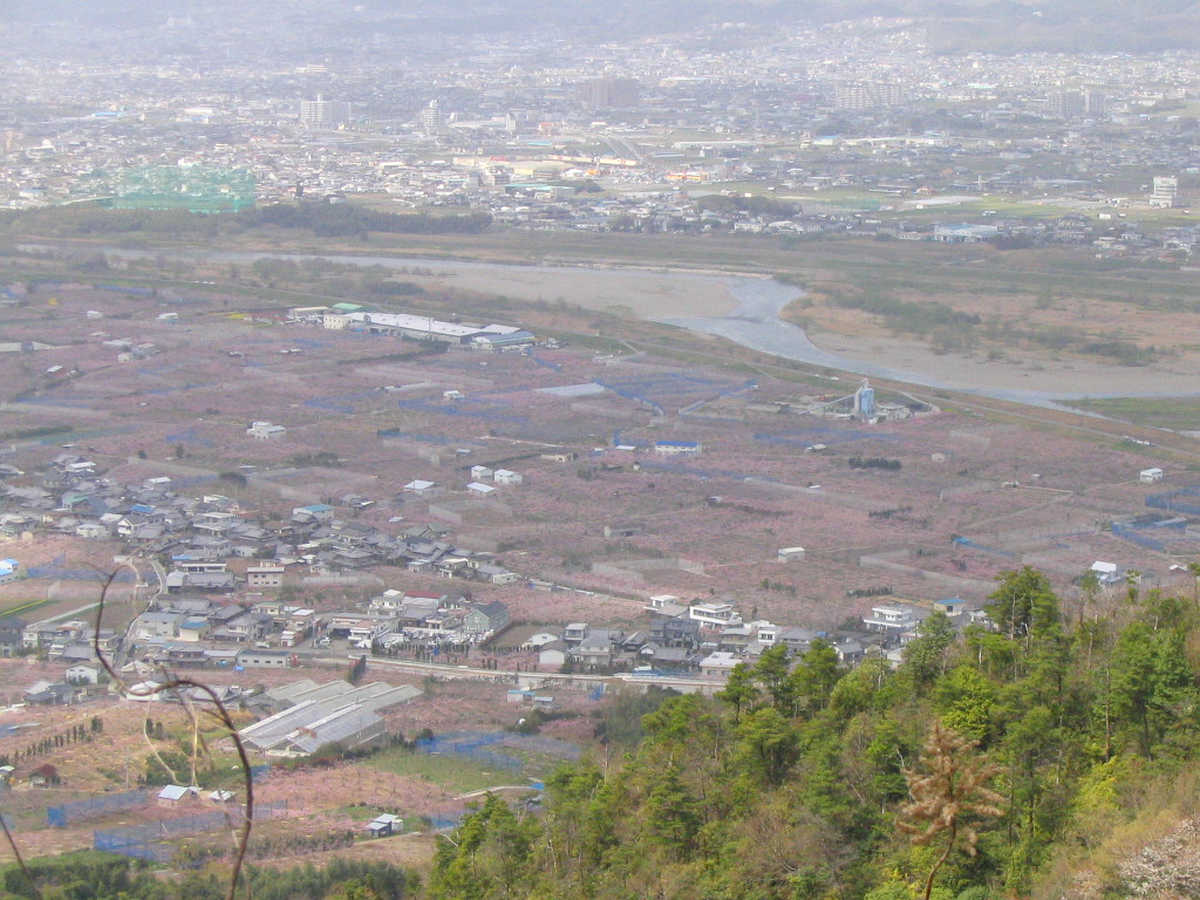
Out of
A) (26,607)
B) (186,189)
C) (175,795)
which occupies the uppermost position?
(186,189)

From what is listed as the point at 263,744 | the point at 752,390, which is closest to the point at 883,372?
the point at 752,390

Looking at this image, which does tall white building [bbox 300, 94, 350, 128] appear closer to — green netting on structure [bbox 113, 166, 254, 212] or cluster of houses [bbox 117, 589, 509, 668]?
green netting on structure [bbox 113, 166, 254, 212]

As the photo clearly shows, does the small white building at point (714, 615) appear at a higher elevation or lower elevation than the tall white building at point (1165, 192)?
lower

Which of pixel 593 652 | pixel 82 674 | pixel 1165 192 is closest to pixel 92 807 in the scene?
pixel 82 674

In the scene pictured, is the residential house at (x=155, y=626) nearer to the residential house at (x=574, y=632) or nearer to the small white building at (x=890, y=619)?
the residential house at (x=574, y=632)

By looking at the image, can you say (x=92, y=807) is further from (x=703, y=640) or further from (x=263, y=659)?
(x=703, y=640)

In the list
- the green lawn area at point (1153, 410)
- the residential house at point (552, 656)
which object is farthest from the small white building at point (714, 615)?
the green lawn area at point (1153, 410)

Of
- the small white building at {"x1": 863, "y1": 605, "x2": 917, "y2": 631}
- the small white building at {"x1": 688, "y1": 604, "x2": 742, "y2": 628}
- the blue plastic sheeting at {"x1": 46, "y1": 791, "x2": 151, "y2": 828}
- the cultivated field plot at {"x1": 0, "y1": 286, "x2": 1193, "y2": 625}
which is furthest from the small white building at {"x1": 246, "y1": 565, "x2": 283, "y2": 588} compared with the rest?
the small white building at {"x1": 863, "y1": 605, "x2": 917, "y2": 631}
